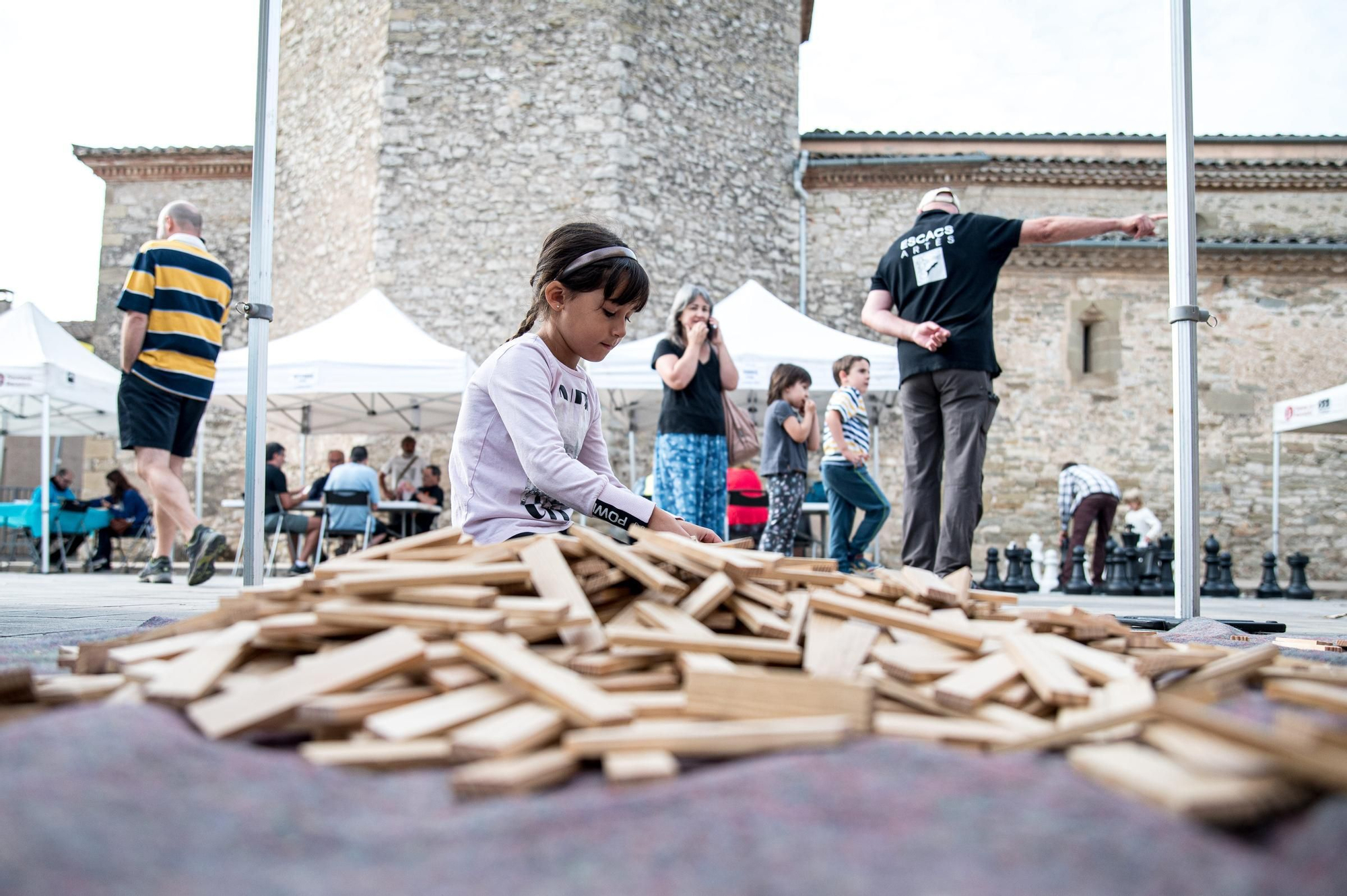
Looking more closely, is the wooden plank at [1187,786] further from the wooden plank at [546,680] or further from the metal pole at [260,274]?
the metal pole at [260,274]

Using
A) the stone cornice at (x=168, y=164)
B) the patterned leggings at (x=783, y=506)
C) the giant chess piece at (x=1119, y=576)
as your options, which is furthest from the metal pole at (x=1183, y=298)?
the stone cornice at (x=168, y=164)

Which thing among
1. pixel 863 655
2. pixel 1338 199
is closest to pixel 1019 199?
pixel 1338 199

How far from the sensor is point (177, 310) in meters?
5.66

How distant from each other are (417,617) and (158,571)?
5797 mm

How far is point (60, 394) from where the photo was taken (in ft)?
35.4

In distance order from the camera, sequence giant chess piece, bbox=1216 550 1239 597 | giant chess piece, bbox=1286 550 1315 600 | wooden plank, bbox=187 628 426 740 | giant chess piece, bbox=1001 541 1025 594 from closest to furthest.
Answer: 1. wooden plank, bbox=187 628 426 740
2. giant chess piece, bbox=1216 550 1239 597
3. giant chess piece, bbox=1001 541 1025 594
4. giant chess piece, bbox=1286 550 1315 600

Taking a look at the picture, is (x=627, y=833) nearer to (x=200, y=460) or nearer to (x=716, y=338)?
(x=716, y=338)

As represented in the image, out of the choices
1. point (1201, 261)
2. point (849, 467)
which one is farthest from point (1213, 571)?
point (1201, 261)

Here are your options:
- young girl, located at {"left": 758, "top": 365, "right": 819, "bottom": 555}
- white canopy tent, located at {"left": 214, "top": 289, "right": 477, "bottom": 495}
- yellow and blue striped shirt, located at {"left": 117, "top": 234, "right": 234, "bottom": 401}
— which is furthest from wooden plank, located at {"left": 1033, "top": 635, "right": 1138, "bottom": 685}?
white canopy tent, located at {"left": 214, "top": 289, "right": 477, "bottom": 495}

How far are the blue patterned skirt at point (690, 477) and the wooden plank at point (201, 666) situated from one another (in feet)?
11.1

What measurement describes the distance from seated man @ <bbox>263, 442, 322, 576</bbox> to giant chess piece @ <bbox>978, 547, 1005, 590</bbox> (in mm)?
7428

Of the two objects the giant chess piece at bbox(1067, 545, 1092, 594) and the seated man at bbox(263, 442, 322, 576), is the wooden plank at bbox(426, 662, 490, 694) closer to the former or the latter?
the seated man at bbox(263, 442, 322, 576)

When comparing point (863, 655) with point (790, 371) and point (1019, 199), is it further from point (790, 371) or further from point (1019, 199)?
point (1019, 199)

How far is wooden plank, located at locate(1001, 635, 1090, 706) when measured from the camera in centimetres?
158
